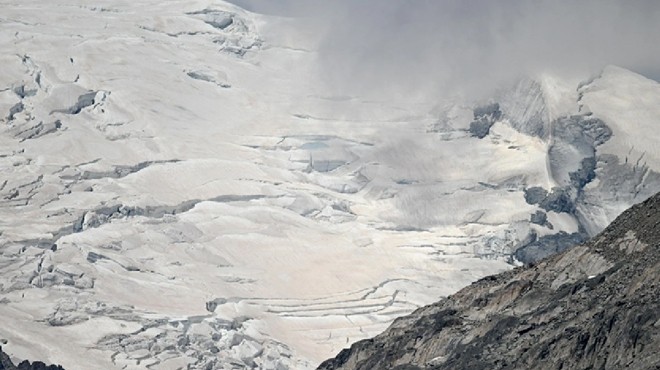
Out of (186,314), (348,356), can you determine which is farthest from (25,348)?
(348,356)

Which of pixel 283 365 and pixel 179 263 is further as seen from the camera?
pixel 179 263

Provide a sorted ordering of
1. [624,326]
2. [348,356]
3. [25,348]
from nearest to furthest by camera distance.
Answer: [624,326] < [348,356] < [25,348]

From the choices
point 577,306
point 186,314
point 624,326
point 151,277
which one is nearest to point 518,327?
point 577,306

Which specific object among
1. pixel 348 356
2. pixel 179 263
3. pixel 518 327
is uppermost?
pixel 518 327

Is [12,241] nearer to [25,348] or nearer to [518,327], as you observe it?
[25,348]

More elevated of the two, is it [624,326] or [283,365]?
[624,326]

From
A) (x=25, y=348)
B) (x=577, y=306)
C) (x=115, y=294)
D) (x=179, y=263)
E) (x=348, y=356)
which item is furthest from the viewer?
(x=179, y=263)
